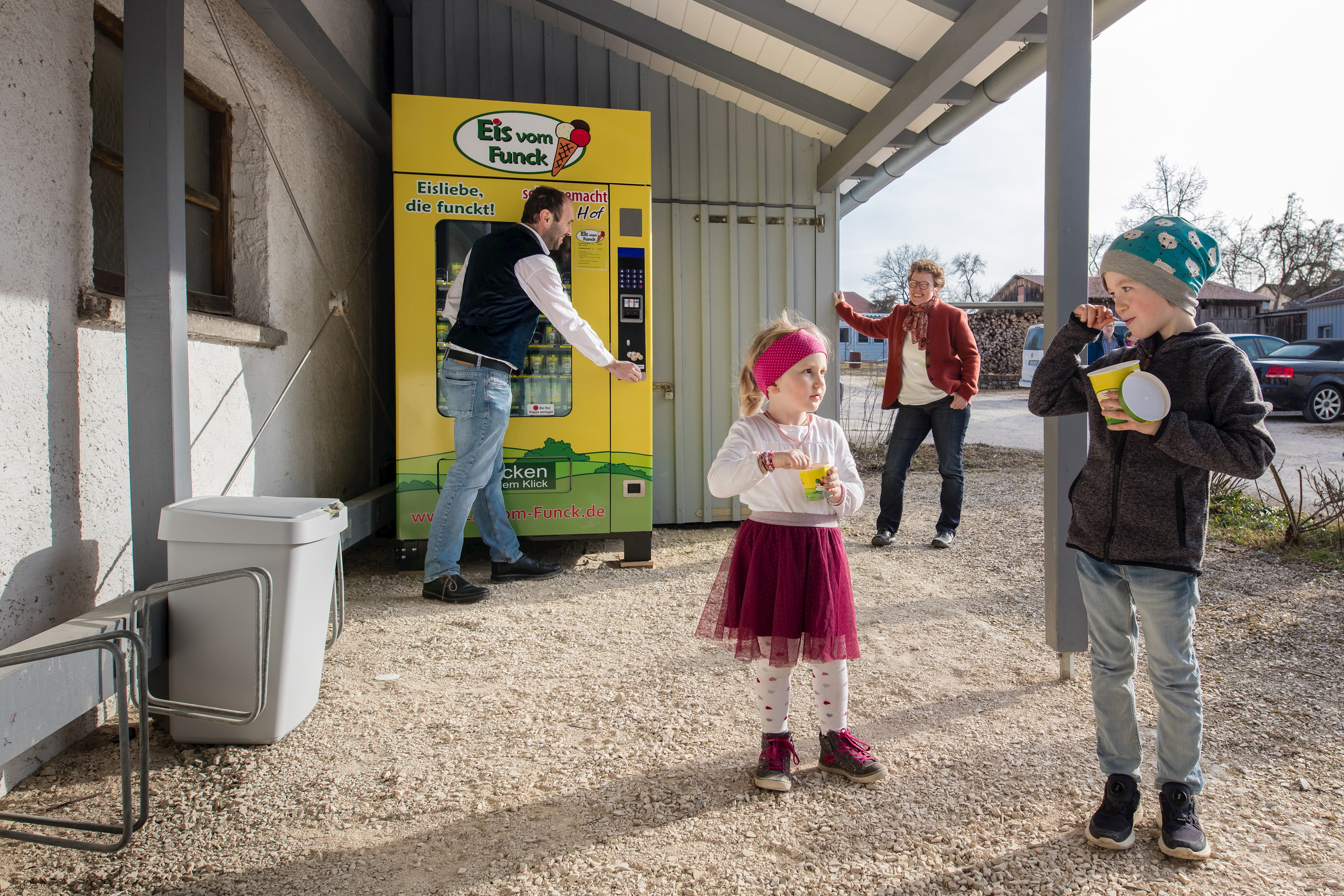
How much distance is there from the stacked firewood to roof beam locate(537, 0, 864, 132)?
1648 centimetres

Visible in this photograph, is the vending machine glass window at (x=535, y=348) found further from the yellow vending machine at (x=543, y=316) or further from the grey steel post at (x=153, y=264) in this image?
the grey steel post at (x=153, y=264)

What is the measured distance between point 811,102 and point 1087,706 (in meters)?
3.76

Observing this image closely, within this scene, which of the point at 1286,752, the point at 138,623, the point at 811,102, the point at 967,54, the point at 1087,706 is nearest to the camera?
the point at 138,623

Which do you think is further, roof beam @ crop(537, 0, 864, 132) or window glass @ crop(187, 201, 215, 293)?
roof beam @ crop(537, 0, 864, 132)

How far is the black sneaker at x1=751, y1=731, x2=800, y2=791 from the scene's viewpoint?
1.96 m

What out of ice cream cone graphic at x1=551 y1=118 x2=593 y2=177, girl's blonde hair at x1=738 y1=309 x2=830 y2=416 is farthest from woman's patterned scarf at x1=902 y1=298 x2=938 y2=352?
girl's blonde hair at x1=738 y1=309 x2=830 y2=416

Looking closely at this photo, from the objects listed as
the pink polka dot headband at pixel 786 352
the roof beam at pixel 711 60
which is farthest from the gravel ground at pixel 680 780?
the roof beam at pixel 711 60

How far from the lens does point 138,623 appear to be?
2008 millimetres

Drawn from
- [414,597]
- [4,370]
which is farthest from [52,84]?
[414,597]

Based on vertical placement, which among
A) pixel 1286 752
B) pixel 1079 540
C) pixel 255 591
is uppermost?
pixel 1079 540

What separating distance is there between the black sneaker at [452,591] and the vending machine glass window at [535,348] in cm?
96

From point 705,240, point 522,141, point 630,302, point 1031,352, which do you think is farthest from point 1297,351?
point 522,141

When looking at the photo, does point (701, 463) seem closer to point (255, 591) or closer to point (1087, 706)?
point (1087, 706)

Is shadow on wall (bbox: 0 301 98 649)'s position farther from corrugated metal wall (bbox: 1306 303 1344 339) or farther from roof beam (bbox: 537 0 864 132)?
corrugated metal wall (bbox: 1306 303 1344 339)
